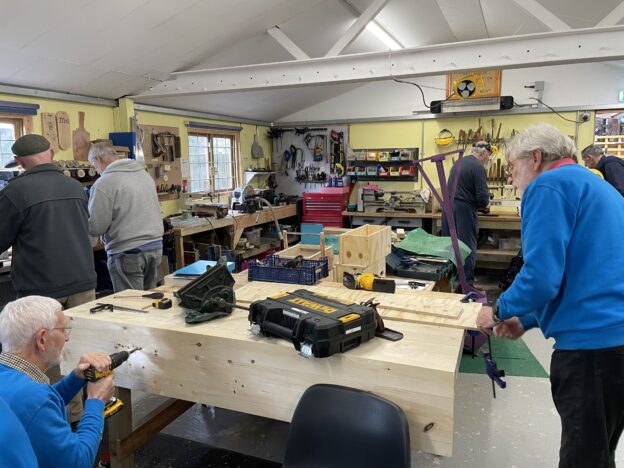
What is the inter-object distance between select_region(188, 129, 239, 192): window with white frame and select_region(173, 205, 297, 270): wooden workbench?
80 centimetres

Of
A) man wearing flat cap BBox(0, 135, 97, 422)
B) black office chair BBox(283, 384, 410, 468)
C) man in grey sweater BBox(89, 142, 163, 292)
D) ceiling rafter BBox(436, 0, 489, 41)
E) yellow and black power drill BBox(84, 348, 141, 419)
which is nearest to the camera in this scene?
black office chair BBox(283, 384, 410, 468)

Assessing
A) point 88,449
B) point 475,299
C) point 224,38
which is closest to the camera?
point 88,449

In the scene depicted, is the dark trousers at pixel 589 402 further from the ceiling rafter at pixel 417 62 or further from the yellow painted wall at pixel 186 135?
the yellow painted wall at pixel 186 135

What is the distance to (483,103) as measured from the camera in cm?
611

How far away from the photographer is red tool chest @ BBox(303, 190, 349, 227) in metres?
6.64

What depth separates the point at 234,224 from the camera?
5.45 meters

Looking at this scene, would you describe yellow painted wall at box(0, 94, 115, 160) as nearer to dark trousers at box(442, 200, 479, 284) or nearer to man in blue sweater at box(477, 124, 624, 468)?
dark trousers at box(442, 200, 479, 284)

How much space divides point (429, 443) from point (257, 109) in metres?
5.89

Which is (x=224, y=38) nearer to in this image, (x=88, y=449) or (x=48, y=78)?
(x=48, y=78)

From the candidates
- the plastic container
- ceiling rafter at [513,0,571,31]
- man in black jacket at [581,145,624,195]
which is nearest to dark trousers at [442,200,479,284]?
man in black jacket at [581,145,624,195]

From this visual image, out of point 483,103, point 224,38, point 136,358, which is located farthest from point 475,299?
point 483,103

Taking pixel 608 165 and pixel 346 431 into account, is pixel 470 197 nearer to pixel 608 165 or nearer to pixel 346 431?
pixel 608 165

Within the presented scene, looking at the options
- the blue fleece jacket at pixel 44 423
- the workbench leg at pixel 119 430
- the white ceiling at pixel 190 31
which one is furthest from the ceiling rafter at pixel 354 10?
the blue fleece jacket at pixel 44 423

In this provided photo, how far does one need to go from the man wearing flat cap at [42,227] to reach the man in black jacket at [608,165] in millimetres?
4548
